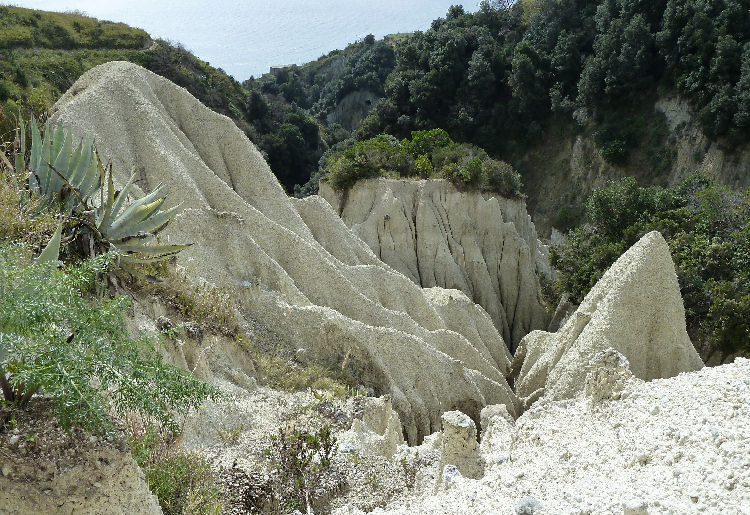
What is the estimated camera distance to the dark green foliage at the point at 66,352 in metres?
3.29

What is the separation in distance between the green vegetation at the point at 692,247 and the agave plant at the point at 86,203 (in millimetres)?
13349

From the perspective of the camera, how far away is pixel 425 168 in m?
24.0

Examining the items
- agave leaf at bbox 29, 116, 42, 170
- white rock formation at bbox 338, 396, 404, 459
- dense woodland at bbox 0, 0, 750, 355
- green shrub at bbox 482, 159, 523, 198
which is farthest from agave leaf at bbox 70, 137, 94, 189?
green shrub at bbox 482, 159, 523, 198

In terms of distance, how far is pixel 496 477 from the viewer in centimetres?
511

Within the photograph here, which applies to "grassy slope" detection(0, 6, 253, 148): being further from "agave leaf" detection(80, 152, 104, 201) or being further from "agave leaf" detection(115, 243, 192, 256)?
"agave leaf" detection(115, 243, 192, 256)

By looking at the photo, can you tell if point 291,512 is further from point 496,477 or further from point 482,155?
point 482,155

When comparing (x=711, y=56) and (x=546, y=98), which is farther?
(x=546, y=98)

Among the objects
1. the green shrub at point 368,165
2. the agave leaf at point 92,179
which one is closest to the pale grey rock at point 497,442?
the agave leaf at point 92,179

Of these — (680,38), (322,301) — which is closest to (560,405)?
(322,301)

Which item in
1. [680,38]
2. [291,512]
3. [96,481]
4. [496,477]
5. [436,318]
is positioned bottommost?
[436,318]

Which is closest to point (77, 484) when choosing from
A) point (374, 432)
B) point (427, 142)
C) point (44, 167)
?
point (44, 167)

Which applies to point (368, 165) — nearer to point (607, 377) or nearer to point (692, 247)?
point (692, 247)

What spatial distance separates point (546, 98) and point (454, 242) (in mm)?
21149

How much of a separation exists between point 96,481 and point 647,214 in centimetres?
1870
